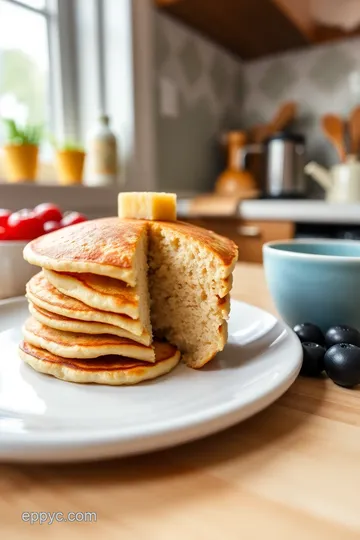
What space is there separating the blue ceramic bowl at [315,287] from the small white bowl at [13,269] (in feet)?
1.68

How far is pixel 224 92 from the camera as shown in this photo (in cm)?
299

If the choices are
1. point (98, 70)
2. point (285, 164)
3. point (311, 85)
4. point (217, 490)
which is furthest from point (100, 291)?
point (311, 85)

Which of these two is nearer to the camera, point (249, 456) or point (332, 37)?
point (249, 456)

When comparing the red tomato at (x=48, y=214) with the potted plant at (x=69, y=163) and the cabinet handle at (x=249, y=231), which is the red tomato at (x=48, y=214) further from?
the cabinet handle at (x=249, y=231)

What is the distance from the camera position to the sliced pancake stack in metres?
0.54

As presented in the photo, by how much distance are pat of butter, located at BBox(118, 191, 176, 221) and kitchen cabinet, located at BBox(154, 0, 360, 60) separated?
1975 mm

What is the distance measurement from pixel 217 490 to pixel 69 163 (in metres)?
1.91

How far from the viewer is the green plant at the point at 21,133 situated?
1812 mm

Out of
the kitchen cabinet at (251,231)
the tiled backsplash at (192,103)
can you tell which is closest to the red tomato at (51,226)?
the kitchen cabinet at (251,231)

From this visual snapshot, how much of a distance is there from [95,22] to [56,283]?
2091 millimetres

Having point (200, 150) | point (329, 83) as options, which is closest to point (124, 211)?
point (200, 150)

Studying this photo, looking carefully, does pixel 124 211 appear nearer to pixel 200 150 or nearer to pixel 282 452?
pixel 282 452

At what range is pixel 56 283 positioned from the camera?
1.94 feet

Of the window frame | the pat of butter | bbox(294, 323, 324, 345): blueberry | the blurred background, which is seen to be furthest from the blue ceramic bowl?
the window frame
